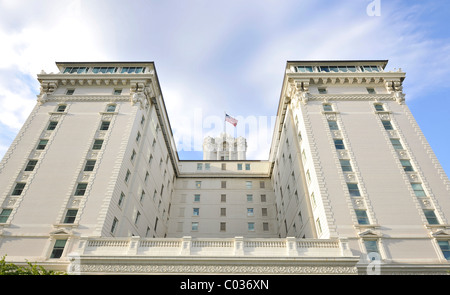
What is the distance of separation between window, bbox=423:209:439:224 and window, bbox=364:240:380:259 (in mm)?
6793

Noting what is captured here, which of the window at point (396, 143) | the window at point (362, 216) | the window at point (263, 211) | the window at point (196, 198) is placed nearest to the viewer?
the window at point (362, 216)

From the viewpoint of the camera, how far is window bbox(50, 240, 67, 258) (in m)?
25.5

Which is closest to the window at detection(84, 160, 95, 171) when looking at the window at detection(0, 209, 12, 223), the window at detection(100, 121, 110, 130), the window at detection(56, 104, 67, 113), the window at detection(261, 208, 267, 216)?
the window at detection(100, 121, 110, 130)

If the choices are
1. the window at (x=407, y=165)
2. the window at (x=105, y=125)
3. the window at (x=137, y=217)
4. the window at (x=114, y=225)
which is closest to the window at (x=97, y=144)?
the window at (x=105, y=125)

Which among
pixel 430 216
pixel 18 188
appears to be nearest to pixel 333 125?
pixel 430 216

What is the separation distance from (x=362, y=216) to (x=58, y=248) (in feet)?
99.9

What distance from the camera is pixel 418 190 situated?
98.4 ft

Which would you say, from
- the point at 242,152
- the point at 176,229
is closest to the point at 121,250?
the point at 176,229

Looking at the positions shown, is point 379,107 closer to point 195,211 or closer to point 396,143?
point 396,143

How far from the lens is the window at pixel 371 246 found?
25.8m

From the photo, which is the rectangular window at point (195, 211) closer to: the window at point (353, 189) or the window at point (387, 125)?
the window at point (353, 189)

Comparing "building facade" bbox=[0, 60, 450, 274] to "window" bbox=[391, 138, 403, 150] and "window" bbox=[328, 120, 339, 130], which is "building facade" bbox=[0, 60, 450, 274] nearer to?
"window" bbox=[391, 138, 403, 150]

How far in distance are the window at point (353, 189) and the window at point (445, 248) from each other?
27.3 feet
